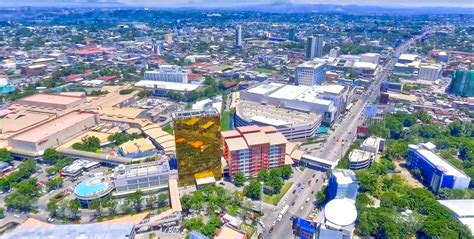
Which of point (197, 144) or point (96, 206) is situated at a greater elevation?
point (197, 144)

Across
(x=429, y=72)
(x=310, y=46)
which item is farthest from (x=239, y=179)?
(x=310, y=46)

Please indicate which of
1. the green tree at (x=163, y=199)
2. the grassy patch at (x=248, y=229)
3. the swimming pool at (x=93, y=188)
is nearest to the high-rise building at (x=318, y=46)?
the green tree at (x=163, y=199)

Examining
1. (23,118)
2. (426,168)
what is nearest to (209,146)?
(426,168)

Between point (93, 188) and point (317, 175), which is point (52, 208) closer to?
point (93, 188)

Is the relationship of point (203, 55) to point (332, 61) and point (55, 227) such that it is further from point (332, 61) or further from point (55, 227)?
point (55, 227)

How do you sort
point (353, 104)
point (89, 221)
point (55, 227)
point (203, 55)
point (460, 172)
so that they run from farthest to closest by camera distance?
point (203, 55) → point (353, 104) → point (460, 172) → point (89, 221) → point (55, 227)

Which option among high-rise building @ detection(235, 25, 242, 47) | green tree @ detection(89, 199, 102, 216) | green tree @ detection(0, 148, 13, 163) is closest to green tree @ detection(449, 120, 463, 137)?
green tree @ detection(89, 199, 102, 216)

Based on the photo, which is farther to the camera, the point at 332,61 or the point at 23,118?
the point at 332,61
